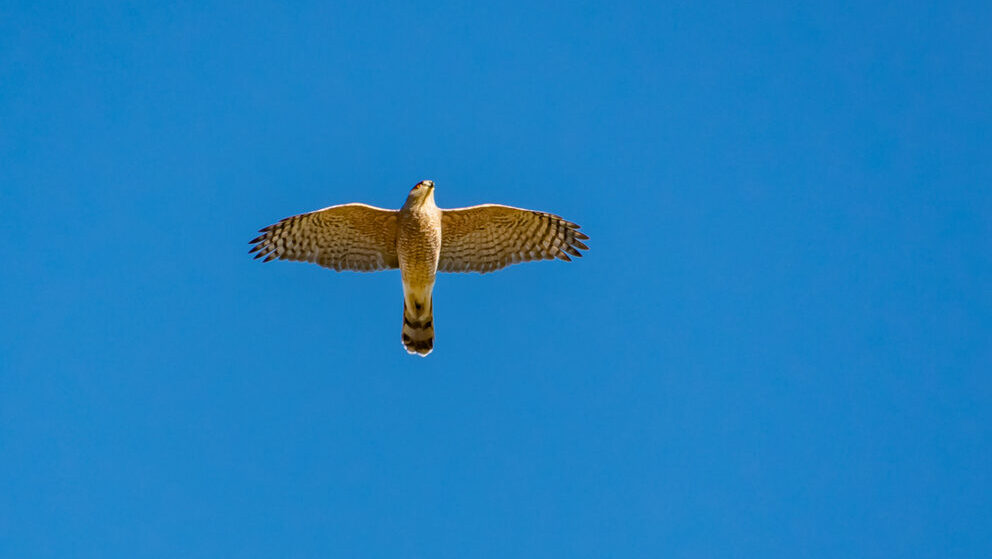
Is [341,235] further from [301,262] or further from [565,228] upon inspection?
[565,228]

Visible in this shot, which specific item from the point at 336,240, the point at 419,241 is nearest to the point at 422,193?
the point at 419,241

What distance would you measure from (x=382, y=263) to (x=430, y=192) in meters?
A: 1.30

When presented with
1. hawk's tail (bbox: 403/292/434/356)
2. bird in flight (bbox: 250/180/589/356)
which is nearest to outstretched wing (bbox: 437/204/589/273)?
bird in flight (bbox: 250/180/589/356)

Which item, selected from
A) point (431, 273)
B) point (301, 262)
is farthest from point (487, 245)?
point (301, 262)

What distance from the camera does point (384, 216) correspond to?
12.6 meters

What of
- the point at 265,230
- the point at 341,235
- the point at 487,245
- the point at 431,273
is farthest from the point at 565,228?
the point at 265,230

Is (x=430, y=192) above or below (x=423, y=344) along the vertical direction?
above

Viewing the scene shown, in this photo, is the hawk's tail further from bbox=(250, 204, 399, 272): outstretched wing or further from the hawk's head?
the hawk's head

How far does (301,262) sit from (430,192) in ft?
6.16

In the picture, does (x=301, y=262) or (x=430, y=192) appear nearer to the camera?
(x=430, y=192)

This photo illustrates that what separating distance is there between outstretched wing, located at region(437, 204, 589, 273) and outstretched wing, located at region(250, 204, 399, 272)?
68 cm

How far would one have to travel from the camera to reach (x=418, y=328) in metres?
13.0

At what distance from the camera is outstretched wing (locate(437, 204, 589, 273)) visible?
12930mm

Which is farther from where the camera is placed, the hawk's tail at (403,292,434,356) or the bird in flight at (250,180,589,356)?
the hawk's tail at (403,292,434,356)
